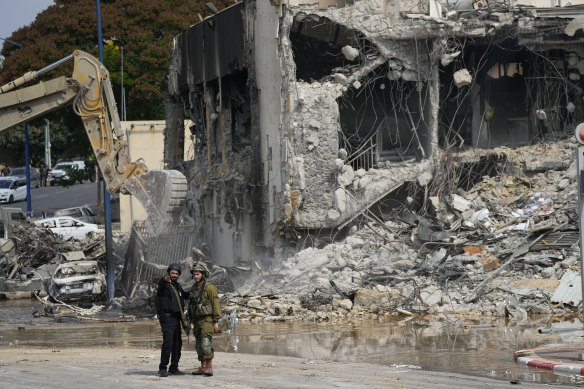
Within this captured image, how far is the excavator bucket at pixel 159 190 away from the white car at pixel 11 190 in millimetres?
36132

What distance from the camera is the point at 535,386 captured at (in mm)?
11078

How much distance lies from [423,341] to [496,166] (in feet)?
33.8

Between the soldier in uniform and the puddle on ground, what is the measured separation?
3.15 meters

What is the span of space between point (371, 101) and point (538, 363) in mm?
14524

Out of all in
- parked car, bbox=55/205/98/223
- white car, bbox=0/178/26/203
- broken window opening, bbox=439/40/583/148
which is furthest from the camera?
white car, bbox=0/178/26/203

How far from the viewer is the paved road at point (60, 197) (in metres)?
55.2

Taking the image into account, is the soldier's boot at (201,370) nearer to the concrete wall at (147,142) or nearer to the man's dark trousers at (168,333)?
the man's dark trousers at (168,333)

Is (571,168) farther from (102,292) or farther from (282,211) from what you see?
(102,292)

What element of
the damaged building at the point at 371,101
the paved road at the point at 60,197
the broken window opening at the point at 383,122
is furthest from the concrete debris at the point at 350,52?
the paved road at the point at 60,197

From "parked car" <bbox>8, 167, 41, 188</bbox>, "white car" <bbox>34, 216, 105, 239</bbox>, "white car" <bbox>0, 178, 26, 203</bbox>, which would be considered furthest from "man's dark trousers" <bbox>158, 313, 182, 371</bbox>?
"parked car" <bbox>8, 167, 41, 188</bbox>

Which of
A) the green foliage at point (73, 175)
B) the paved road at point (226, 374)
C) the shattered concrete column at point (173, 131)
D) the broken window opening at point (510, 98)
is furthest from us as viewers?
the green foliage at point (73, 175)

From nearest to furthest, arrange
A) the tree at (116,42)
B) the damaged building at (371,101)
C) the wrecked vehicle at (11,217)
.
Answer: the damaged building at (371,101)
the wrecked vehicle at (11,217)
the tree at (116,42)

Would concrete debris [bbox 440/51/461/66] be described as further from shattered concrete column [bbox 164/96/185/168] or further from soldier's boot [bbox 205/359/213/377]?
soldier's boot [bbox 205/359/213/377]

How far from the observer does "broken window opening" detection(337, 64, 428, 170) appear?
84.5 feet
